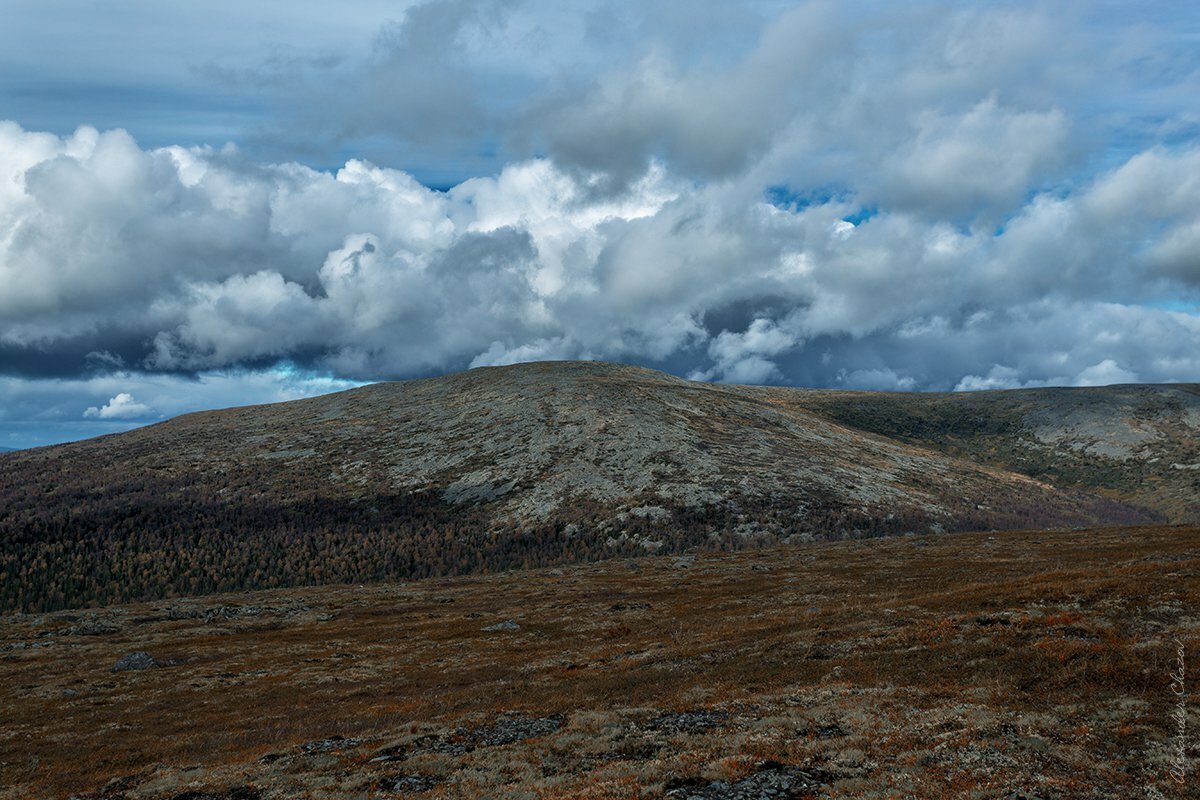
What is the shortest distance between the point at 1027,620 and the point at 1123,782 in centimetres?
2065

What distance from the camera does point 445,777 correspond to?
84.8 ft

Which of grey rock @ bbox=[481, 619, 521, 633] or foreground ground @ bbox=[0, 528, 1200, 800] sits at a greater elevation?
foreground ground @ bbox=[0, 528, 1200, 800]

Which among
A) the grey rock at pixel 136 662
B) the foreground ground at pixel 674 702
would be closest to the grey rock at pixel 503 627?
the foreground ground at pixel 674 702

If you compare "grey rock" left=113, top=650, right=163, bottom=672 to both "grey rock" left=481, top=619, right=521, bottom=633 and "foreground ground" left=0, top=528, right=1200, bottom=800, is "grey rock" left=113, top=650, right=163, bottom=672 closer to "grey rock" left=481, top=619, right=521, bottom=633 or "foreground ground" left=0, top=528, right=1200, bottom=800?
"foreground ground" left=0, top=528, right=1200, bottom=800

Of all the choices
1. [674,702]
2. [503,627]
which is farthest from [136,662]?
[674,702]

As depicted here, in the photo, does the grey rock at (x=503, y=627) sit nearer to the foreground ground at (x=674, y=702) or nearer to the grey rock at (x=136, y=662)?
the foreground ground at (x=674, y=702)

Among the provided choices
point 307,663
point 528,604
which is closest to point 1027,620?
point 307,663

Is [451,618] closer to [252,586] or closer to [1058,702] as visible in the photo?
[1058,702]

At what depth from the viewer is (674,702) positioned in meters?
32.8

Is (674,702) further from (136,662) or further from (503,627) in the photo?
(136,662)

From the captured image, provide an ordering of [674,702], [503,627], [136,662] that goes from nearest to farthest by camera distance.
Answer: [674,702] → [136,662] → [503,627]

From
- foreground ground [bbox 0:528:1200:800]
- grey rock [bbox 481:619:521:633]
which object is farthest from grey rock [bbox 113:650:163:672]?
grey rock [bbox 481:619:521:633]

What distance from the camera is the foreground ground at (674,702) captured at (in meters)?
21.8

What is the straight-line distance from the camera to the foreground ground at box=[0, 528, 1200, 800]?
71.6ft
